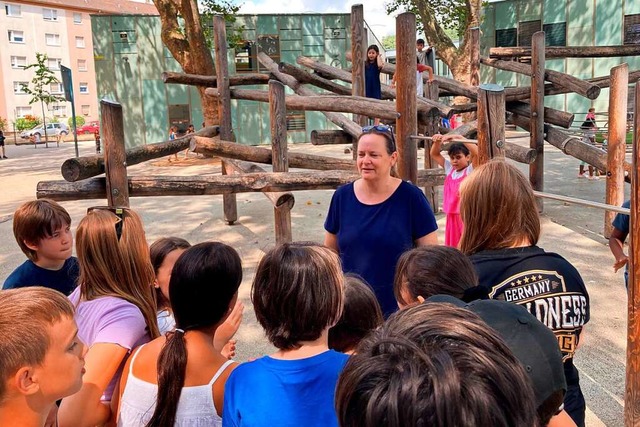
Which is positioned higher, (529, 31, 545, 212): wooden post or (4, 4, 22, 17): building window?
(4, 4, 22, 17): building window

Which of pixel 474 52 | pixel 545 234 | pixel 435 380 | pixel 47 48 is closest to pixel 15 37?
pixel 47 48

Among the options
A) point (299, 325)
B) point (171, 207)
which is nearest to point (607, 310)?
point (299, 325)

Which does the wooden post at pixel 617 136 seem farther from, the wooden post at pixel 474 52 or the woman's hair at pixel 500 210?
the woman's hair at pixel 500 210

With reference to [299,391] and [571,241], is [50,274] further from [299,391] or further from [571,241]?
[571,241]

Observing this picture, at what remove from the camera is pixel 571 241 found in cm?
771

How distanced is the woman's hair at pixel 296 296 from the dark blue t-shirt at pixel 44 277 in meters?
1.65

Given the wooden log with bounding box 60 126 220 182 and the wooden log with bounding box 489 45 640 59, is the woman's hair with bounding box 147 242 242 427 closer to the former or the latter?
the wooden log with bounding box 60 126 220 182

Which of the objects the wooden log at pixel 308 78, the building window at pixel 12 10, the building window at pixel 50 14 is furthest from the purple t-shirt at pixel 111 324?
the building window at pixel 50 14

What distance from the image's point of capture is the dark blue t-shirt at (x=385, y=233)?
3094 mm

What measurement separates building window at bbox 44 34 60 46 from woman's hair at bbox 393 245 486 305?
5820cm

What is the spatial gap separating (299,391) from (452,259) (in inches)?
24.7

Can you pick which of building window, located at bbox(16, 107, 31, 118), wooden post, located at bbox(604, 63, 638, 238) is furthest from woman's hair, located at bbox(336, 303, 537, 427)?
building window, located at bbox(16, 107, 31, 118)

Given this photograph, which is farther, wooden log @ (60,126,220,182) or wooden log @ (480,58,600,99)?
wooden log @ (480,58,600,99)

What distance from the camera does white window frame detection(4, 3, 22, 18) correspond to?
158 feet
